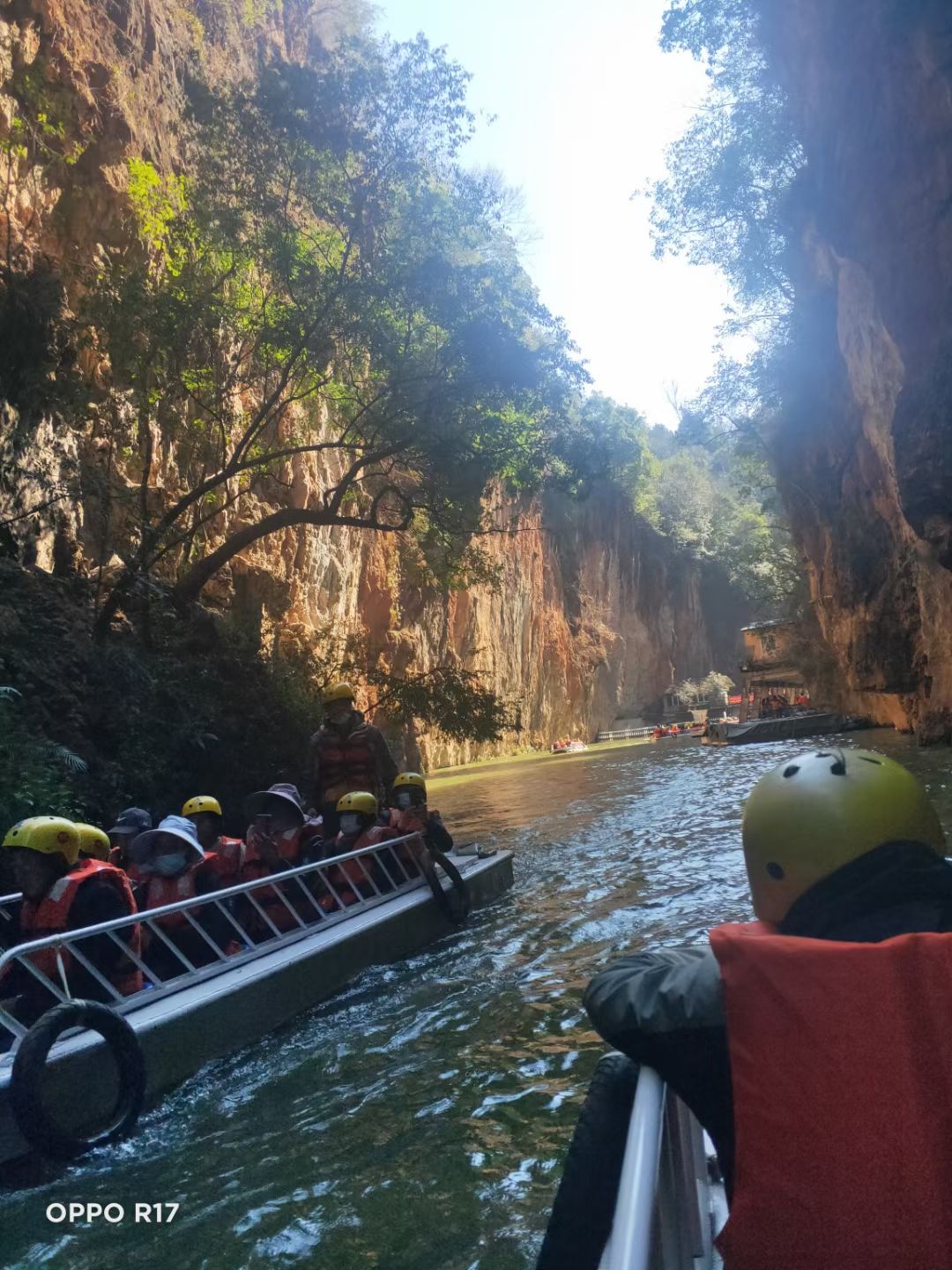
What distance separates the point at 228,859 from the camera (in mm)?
6906

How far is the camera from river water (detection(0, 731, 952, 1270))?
10.9ft

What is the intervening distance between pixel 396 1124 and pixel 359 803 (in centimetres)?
391

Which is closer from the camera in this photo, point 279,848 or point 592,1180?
point 592,1180

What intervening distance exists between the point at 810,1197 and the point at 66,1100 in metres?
3.69

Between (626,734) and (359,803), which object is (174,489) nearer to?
(359,803)

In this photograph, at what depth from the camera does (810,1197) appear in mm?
1437

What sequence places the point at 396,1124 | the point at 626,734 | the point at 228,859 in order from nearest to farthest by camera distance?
the point at 396,1124 → the point at 228,859 → the point at 626,734

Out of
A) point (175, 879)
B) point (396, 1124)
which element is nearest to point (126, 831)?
point (175, 879)

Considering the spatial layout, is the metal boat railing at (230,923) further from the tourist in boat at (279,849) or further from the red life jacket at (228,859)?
the red life jacket at (228,859)

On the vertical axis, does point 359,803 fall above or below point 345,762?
below

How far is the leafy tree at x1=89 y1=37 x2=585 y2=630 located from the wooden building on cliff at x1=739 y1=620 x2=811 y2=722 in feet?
102

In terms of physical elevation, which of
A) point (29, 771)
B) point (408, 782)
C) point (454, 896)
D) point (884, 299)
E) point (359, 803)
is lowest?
point (454, 896)

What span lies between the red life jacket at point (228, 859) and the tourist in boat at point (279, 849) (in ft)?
0.31

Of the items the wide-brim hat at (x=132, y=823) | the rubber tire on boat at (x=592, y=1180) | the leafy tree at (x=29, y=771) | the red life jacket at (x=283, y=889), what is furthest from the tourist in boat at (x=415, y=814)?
the rubber tire on boat at (x=592, y=1180)
